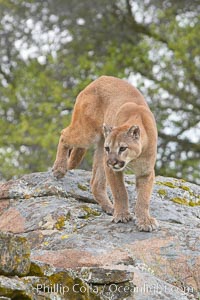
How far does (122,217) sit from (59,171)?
1.53m

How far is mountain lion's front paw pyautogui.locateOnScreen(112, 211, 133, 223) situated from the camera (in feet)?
33.0

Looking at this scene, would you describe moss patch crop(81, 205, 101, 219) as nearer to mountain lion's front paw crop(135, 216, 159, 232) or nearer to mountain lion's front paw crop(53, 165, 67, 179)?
mountain lion's front paw crop(135, 216, 159, 232)

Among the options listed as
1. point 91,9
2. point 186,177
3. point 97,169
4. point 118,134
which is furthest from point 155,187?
point 91,9

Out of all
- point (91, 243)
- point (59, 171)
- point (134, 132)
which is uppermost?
point (134, 132)

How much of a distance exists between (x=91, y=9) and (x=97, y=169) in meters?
14.4

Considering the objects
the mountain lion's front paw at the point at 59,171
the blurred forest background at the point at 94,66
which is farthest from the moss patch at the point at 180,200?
the blurred forest background at the point at 94,66

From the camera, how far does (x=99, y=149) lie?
1153cm

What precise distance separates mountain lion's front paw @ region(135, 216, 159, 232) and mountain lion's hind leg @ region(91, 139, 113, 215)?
0.84 meters

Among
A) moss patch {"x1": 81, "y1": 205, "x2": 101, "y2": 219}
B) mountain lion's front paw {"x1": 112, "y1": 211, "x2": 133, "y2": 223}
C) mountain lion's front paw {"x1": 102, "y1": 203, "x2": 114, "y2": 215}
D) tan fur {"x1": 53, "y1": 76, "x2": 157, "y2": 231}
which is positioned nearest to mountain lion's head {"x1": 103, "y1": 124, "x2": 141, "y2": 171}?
tan fur {"x1": 53, "y1": 76, "x2": 157, "y2": 231}

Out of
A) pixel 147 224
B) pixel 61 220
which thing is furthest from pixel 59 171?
pixel 147 224

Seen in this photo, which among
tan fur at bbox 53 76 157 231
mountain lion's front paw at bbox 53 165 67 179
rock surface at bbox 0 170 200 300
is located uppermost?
tan fur at bbox 53 76 157 231

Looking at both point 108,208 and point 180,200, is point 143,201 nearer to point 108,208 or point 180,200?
point 108,208

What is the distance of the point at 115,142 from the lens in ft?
32.9

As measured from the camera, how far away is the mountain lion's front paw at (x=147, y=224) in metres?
9.75
